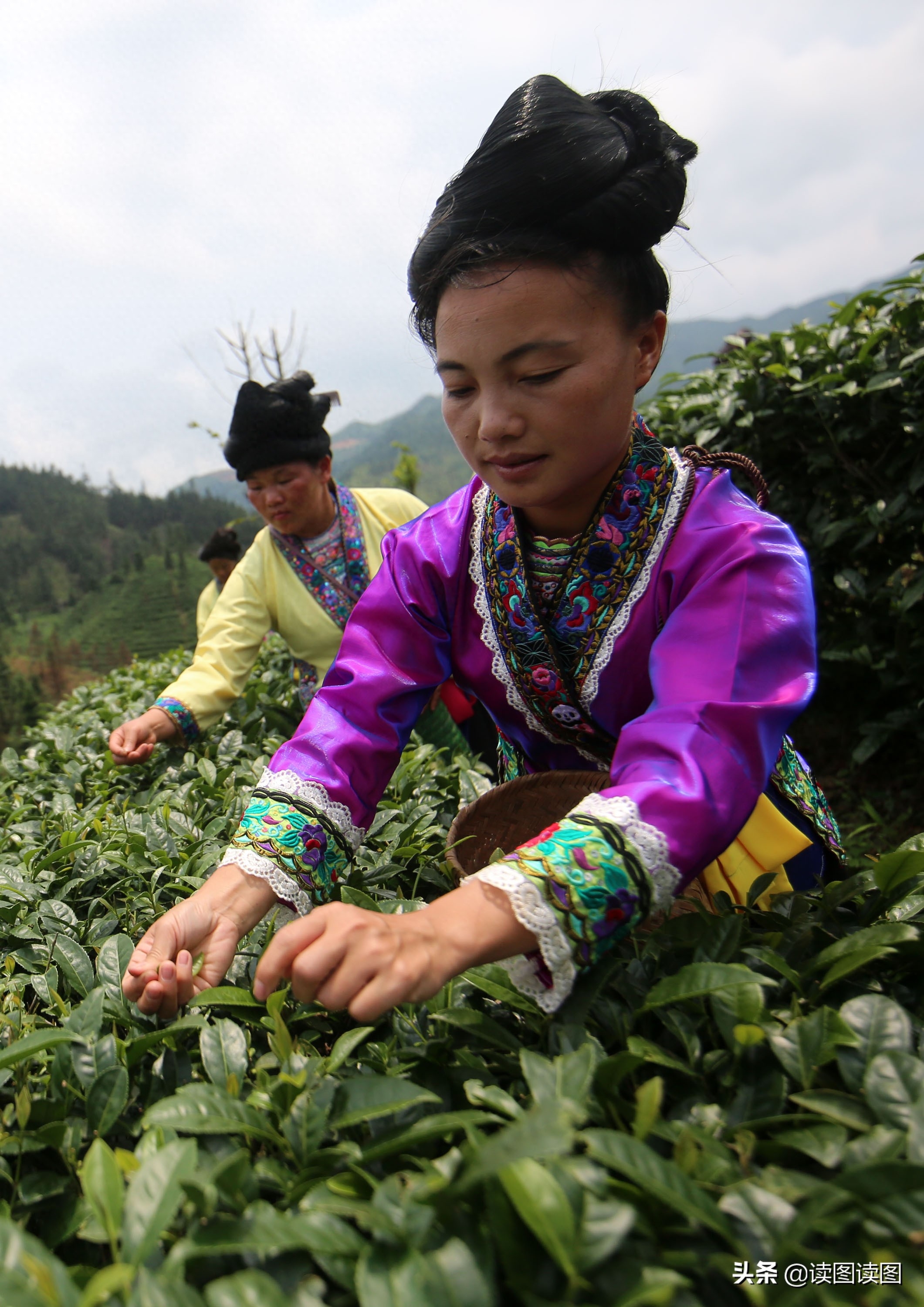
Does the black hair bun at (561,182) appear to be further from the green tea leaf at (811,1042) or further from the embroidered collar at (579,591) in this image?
the green tea leaf at (811,1042)

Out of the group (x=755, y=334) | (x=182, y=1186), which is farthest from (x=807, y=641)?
(x=755, y=334)

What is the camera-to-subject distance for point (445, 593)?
Result: 1.47 m

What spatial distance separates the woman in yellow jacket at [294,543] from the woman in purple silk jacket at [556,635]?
130cm

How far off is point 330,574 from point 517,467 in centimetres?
183

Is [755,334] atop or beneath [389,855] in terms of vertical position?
atop

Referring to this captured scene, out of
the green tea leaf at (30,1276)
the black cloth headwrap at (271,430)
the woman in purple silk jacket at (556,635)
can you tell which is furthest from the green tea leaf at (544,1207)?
the black cloth headwrap at (271,430)

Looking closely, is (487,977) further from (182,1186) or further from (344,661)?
(344,661)

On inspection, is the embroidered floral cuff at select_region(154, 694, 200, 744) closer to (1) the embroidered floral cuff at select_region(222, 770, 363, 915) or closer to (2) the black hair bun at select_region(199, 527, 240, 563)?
(1) the embroidered floral cuff at select_region(222, 770, 363, 915)

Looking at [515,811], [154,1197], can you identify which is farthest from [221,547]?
[154,1197]

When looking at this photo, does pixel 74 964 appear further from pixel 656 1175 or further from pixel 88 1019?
pixel 656 1175

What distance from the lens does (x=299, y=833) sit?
1174 millimetres

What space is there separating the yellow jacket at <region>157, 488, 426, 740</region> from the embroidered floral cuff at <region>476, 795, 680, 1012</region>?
1.67 meters

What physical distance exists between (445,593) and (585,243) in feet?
2.00

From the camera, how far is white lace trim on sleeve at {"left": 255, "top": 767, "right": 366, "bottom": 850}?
1212 mm
